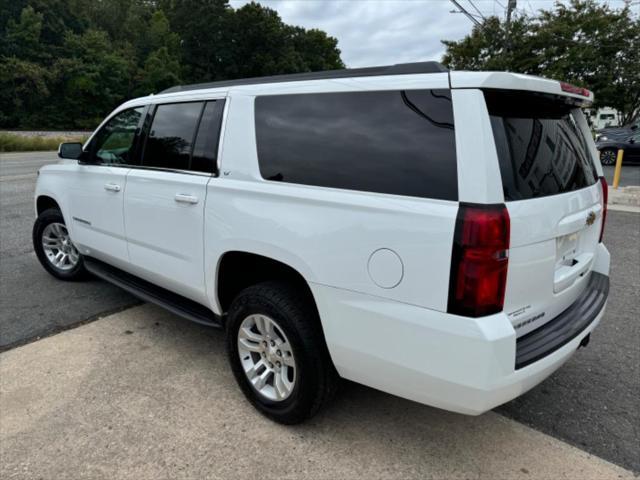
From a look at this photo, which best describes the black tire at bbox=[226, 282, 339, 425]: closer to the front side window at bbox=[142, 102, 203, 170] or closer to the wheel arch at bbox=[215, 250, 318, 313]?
the wheel arch at bbox=[215, 250, 318, 313]

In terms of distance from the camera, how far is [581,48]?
2428cm

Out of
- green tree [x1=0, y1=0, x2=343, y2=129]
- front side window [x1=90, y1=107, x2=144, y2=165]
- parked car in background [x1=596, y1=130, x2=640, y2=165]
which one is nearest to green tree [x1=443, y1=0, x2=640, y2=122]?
parked car in background [x1=596, y1=130, x2=640, y2=165]

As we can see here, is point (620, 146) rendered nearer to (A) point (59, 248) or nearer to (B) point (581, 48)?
(B) point (581, 48)

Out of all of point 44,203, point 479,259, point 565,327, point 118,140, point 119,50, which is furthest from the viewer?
point 119,50

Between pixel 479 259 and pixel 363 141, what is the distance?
769 millimetres

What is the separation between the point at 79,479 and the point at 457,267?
2.02 meters

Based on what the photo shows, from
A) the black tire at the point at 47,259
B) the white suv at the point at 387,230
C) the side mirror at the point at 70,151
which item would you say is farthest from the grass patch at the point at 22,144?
the white suv at the point at 387,230

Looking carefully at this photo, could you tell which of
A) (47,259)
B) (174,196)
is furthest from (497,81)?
(47,259)

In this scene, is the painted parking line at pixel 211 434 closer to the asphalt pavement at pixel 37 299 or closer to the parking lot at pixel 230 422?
the parking lot at pixel 230 422

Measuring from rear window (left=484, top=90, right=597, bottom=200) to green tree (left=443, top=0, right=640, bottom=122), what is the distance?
24.3 meters

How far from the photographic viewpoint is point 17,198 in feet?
31.4

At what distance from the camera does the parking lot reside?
232 centimetres

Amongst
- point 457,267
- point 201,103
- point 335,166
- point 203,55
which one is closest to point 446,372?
point 457,267

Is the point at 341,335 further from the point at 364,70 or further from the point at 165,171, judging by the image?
the point at 165,171
